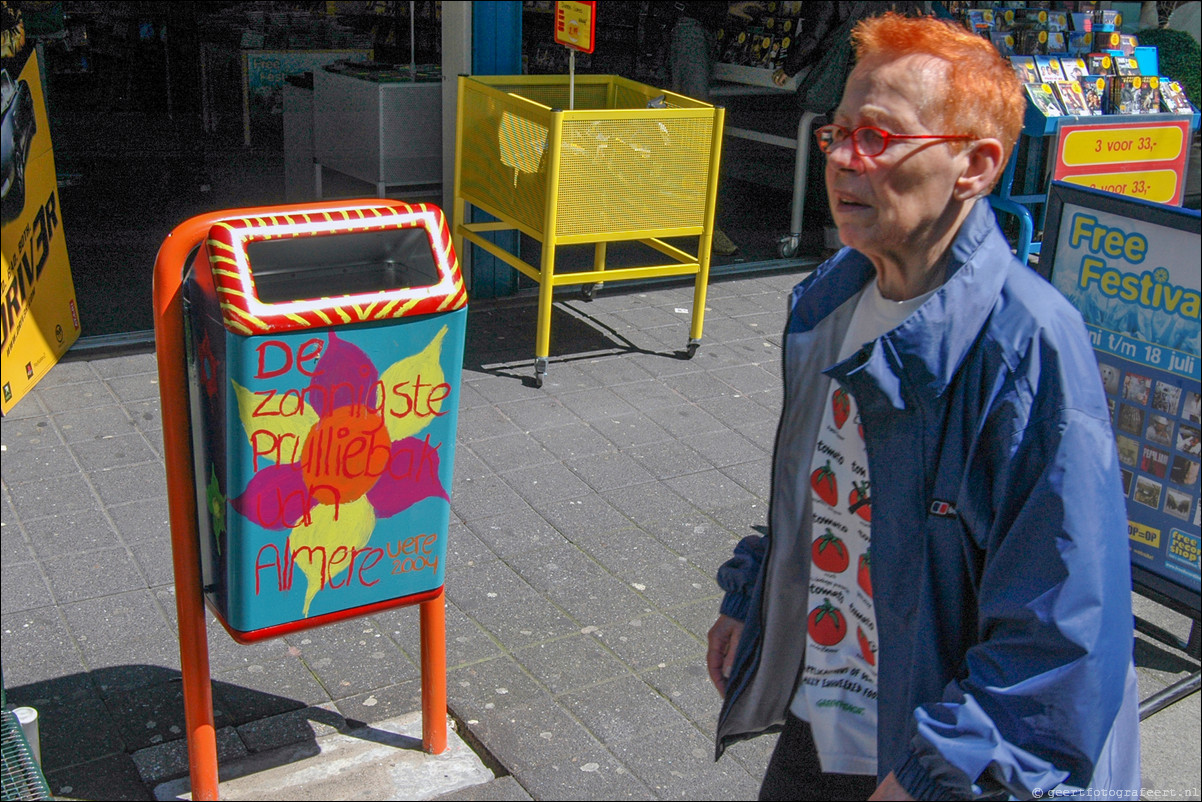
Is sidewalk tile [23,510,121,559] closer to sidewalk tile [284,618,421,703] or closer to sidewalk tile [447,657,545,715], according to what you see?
sidewalk tile [284,618,421,703]

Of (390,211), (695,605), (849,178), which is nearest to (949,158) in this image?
(849,178)

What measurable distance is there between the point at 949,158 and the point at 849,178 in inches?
5.7

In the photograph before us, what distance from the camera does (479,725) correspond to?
123 inches

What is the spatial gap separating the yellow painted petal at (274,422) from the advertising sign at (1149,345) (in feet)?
6.22

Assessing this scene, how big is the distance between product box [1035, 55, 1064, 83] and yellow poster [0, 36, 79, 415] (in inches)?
199

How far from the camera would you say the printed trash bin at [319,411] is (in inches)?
93.8

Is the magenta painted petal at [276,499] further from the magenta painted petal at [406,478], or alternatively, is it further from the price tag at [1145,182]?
the price tag at [1145,182]

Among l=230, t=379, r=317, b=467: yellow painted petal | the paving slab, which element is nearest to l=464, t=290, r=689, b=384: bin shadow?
the paving slab

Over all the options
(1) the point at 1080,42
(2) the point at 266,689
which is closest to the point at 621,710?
(2) the point at 266,689

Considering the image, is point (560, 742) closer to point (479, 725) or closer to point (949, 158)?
point (479, 725)

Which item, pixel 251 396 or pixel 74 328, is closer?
pixel 251 396

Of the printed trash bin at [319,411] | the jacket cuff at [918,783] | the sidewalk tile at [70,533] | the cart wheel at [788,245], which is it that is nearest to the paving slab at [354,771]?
the printed trash bin at [319,411]

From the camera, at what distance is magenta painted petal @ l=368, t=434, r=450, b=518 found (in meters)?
2.64

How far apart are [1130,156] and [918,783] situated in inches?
212
